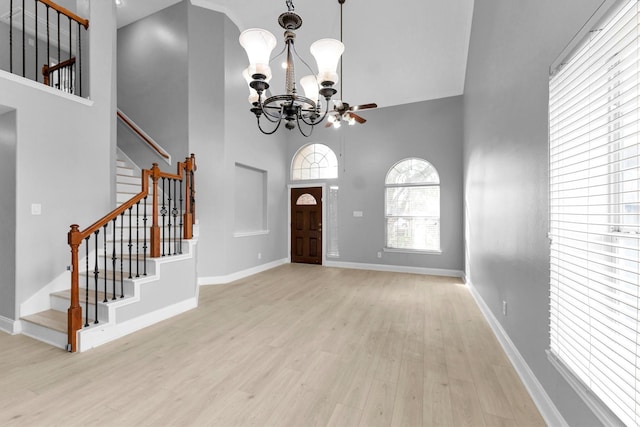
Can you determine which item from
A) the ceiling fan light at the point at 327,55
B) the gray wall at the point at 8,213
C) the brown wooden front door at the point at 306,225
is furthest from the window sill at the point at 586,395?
the brown wooden front door at the point at 306,225

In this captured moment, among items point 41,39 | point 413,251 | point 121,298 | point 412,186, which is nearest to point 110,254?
point 121,298

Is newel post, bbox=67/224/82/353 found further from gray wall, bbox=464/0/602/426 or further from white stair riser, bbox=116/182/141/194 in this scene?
gray wall, bbox=464/0/602/426

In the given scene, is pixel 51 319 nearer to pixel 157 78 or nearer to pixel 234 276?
pixel 234 276

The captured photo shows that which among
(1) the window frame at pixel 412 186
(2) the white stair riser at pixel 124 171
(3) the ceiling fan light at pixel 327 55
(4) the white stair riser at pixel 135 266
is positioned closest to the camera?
(3) the ceiling fan light at pixel 327 55

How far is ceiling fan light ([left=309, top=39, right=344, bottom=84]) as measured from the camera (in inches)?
92.7

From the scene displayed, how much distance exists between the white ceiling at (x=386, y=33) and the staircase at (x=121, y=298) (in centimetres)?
442

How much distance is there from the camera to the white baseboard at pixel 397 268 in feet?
19.6

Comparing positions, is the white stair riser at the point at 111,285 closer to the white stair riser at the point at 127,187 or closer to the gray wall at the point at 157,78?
the white stair riser at the point at 127,187

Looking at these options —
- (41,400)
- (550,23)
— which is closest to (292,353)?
(41,400)

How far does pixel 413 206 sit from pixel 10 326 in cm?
649

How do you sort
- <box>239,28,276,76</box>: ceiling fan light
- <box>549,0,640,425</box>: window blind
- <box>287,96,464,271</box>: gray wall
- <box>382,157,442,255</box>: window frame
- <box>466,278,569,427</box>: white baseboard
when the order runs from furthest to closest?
<box>382,157,442,255</box>: window frame
<box>287,96,464,271</box>: gray wall
<box>239,28,276,76</box>: ceiling fan light
<box>466,278,569,427</box>: white baseboard
<box>549,0,640,425</box>: window blind

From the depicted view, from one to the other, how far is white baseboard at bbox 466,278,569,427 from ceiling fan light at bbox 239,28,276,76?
120 inches

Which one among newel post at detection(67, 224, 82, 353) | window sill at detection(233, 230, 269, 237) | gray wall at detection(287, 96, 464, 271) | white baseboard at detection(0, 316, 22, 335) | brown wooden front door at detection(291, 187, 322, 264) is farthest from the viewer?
brown wooden front door at detection(291, 187, 322, 264)

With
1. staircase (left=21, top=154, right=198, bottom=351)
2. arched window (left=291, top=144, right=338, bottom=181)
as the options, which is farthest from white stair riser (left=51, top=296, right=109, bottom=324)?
arched window (left=291, top=144, right=338, bottom=181)
